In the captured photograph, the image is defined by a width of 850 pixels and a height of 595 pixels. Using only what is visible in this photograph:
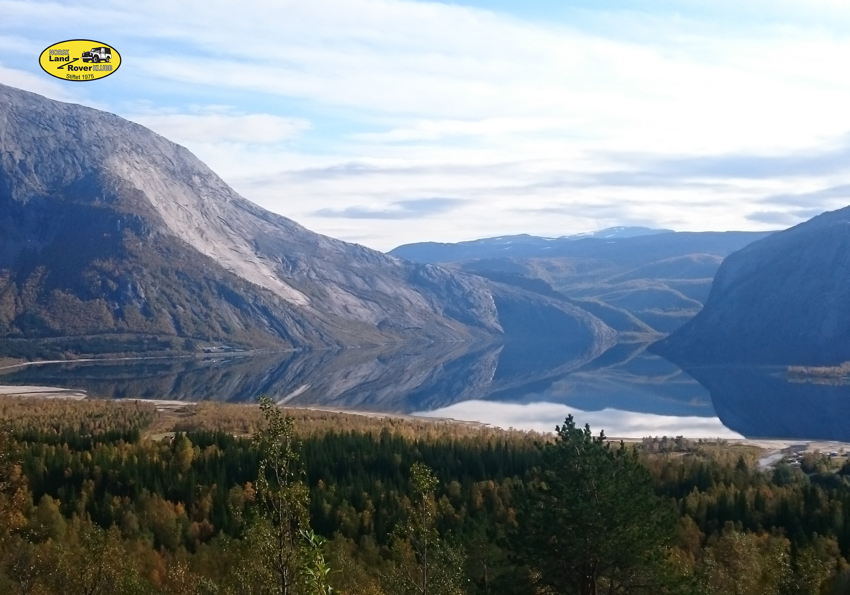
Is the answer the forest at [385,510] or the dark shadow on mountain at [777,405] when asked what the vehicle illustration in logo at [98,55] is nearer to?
the forest at [385,510]

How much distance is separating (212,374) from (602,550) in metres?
141

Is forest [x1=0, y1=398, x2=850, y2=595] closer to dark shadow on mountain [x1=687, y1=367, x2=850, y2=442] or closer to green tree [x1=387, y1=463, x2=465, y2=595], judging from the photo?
green tree [x1=387, y1=463, x2=465, y2=595]

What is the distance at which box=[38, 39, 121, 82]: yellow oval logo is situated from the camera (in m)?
41.7

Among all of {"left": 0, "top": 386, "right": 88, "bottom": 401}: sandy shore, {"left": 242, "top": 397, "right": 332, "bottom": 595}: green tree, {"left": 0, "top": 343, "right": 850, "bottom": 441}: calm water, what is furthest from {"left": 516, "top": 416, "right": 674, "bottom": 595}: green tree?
{"left": 0, "top": 386, "right": 88, "bottom": 401}: sandy shore

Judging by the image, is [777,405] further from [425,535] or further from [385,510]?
[425,535]

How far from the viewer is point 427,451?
66438mm

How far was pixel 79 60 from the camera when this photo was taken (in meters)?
43.3

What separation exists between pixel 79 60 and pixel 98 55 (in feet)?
3.19

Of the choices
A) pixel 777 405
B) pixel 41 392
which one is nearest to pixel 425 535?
pixel 41 392

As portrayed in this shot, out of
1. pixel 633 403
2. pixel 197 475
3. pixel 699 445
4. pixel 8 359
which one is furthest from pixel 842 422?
pixel 8 359

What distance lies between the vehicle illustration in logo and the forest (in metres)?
17.2

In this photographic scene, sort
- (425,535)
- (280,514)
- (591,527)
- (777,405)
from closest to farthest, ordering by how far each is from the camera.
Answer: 1. (280,514)
2. (425,535)
3. (591,527)
4. (777,405)

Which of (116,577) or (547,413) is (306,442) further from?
(547,413)

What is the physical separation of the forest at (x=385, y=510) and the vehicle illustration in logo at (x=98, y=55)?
56.5ft
